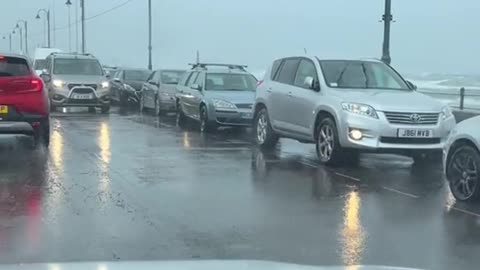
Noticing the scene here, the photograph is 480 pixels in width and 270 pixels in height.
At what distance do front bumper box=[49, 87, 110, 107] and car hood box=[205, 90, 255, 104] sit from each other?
6.51 m

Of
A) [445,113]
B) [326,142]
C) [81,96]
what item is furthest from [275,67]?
[81,96]

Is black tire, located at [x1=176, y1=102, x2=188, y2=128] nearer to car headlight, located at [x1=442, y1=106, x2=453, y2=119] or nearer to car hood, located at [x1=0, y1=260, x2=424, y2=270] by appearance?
car headlight, located at [x1=442, y1=106, x2=453, y2=119]

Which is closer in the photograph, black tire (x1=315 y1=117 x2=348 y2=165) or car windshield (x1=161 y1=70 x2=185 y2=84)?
black tire (x1=315 y1=117 x2=348 y2=165)

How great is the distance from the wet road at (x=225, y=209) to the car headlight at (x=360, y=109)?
865 mm

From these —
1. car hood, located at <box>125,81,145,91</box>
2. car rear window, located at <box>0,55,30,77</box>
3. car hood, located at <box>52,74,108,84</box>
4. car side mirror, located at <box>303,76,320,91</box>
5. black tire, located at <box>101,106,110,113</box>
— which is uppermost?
car rear window, located at <box>0,55,30,77</box>

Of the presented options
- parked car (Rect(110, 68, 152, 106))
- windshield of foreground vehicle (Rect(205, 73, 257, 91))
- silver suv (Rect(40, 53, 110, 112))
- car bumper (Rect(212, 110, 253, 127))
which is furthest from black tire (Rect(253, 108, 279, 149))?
parked car (Rect(110, 68, 152, 106))

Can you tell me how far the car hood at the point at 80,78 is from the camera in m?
21.3

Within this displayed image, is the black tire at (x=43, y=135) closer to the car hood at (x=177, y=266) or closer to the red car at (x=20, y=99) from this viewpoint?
the red car at (x=20, y=99)

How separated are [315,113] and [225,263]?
7.52m

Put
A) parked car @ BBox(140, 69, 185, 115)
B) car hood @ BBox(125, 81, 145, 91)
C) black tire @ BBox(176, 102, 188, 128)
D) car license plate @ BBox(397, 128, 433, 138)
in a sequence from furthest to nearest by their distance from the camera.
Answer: car hood @ BBox(125, 81, 145, 91)
parked car @ BBox(140, 69, 185, 115)
black tire @ BBox(176, 102, 188, 128)
car license plate @ BBox(397, 128, 433, 138)

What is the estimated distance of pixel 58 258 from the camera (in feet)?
17.0

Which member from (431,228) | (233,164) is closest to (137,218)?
(431,228)

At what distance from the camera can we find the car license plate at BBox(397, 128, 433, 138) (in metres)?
9.75

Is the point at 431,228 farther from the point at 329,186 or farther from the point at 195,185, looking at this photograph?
the point at 195,185
